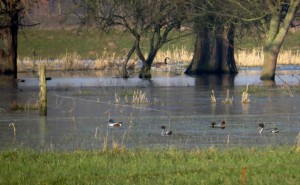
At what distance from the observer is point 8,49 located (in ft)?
153

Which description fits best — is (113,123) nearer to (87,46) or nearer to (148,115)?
(148,115)

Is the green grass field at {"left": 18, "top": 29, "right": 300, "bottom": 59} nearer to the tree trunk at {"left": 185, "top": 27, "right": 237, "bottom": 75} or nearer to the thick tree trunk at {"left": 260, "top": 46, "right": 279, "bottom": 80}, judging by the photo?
the tree trunk at {"left": 185, "top": 27, "right": 237, "bottom": 75}

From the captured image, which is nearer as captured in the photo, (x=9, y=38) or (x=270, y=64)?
(x=270, y=64)

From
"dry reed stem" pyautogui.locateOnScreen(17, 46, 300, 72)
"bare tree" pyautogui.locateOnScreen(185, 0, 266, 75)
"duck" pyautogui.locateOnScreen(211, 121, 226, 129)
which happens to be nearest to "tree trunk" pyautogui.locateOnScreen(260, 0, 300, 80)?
"bare tree" pyautogui.locateOnScreen(185, 0, 266, 75)

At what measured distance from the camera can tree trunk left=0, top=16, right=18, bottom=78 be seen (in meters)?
46.7

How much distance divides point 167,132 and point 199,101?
1023 centimetres

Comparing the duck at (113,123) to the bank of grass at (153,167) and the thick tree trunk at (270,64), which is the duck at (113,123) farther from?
the thick tree trunk at (270,64)

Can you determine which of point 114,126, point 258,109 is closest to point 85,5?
point 258,109

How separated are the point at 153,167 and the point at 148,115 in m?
11.7

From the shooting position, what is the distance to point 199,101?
3047cm

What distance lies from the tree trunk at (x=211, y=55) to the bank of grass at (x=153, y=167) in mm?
34011

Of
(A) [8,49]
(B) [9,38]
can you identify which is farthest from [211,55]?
(A) [8,49]

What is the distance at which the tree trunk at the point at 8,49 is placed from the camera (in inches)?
1839

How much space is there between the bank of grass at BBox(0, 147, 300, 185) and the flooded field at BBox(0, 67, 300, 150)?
1702mm
